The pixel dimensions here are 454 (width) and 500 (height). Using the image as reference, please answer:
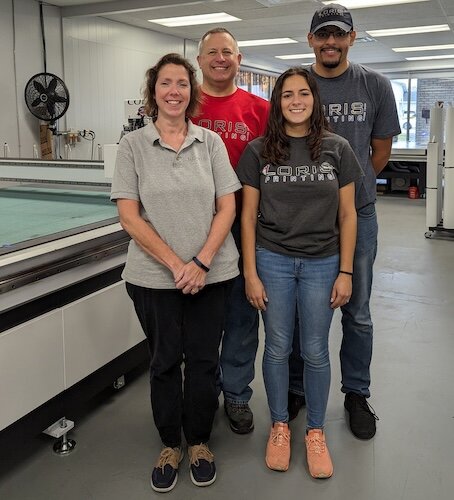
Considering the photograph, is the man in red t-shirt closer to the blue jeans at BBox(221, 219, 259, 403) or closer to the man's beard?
the blue jeans at BBox(221, 219, 259, 403)

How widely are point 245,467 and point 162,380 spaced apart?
1.48 ft

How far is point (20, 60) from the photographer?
6.21 m

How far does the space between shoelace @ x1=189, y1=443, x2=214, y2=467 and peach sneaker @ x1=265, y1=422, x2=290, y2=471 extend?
0.67ft

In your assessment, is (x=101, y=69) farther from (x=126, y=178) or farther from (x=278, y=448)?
(x=278, y=448)

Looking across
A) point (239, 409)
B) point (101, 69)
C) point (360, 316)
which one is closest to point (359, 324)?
point (360, 316)

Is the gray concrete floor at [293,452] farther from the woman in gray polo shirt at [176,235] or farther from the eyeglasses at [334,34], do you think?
the eyeglasses at [334,34]

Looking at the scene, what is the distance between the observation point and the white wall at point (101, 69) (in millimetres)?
6953

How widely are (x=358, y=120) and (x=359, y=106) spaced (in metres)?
0.05

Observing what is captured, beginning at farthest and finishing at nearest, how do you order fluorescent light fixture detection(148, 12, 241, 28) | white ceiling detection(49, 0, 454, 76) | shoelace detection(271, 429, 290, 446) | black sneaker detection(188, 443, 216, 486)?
fluorescent light fixture detection(148, 12, 241, 28)
white ceiling detection(49, 0, 454, 76)
shoelace detection(271, 429, 290, 446)
black sneaker detection(188, 443, 216, 486)

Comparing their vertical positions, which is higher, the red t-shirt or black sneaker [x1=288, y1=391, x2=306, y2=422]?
the red t-shirt

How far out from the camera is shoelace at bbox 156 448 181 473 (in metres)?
1.89

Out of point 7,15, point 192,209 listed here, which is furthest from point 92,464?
point 7,15

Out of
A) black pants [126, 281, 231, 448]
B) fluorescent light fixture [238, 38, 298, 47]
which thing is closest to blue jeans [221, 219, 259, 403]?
black pants [126, 281, 231, 448]

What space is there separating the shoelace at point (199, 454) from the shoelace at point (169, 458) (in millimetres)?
52
